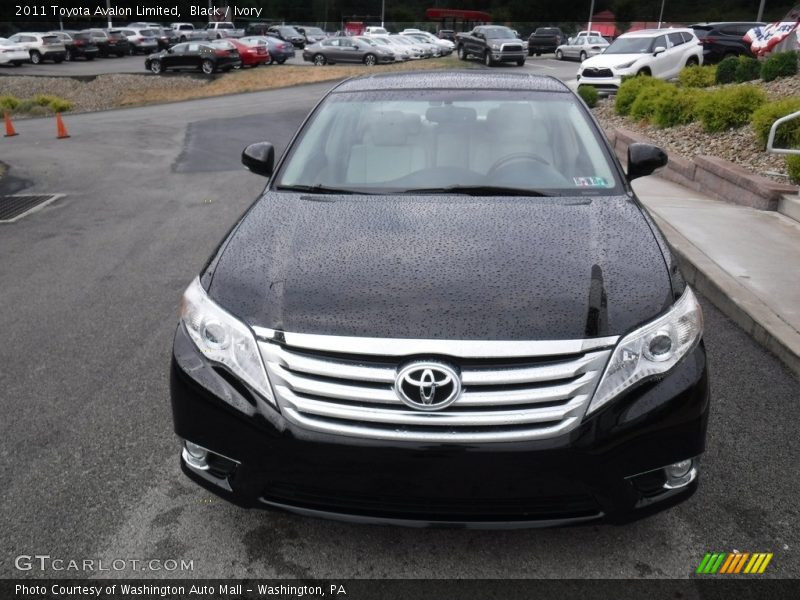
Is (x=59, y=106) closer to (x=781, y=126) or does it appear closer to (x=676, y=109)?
(x=676, y=109)

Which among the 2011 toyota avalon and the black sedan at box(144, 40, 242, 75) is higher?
the 2011 toyota avalon

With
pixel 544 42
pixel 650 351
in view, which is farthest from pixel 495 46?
pixel 650 351

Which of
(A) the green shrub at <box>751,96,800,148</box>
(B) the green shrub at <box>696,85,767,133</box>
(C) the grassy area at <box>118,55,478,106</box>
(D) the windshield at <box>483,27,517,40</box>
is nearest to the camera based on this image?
(A) the green shrub at <box>751,96,800,148</box>

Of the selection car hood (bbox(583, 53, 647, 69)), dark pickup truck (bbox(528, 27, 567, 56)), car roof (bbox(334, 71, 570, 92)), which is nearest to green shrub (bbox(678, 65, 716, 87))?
car hood (bbox(583, 53, 647, 69))

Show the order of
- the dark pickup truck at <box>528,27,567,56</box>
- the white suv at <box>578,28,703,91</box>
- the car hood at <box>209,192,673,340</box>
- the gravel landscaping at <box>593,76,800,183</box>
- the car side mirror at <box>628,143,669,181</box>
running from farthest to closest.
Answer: the dark pickup truck at <box>528,27,567,56</box>
the white suv at <box>578,28,703,91</box>
the gravel landscaping at <box>593,76,800,183</box>
the car side mirror at <box>628,143,669,181</box>
the car hood at <box>209,192,673,340</box>

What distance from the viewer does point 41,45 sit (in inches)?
1614

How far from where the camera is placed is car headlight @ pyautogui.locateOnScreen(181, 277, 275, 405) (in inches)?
97.0

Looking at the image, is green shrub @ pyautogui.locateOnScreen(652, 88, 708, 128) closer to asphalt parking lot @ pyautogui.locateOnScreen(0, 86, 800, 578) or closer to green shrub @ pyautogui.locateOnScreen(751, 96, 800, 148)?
green shrub @ pyautogui.locateOnScreen(751, 96, 800, 148)

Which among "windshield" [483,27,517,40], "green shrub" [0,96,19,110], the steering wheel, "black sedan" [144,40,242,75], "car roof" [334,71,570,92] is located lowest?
"green shrub" [0,96,19,110]

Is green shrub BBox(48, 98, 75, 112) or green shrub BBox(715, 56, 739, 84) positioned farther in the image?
green shrub BBox(48, 98, 75, 112)

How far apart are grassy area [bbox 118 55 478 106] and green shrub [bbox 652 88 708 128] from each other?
16.3 m

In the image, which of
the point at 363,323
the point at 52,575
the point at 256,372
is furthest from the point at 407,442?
the point at 52,575

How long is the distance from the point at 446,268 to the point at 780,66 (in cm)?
1221

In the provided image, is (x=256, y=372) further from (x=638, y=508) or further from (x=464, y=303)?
(x=638, y=508)
